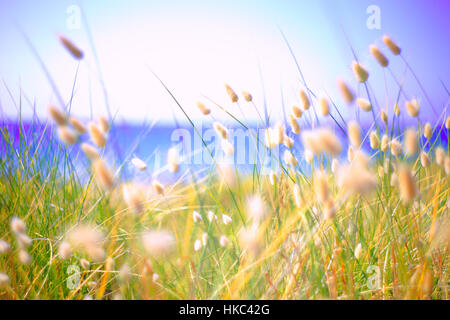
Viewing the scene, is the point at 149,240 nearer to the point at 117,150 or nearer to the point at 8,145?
the point at 117,150

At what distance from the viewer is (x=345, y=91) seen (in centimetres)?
77

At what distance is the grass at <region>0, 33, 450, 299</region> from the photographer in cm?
85

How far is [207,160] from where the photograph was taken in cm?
108

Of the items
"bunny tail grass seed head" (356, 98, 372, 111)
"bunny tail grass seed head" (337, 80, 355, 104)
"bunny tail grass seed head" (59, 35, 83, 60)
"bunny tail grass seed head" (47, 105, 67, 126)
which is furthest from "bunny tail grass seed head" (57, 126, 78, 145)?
"bunny tail grass seed head" (356, 98, 372, 111)

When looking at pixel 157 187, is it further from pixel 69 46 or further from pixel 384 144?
pixel 384 144

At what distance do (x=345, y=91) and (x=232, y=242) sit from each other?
506 millimetres

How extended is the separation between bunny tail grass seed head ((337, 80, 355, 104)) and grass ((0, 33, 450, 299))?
7.8 inches

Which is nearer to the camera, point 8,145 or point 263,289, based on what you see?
point 263,289

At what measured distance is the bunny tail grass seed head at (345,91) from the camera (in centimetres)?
77

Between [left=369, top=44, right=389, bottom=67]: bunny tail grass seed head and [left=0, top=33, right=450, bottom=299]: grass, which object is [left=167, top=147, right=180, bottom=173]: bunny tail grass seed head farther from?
[left=369, top=44, right=389, bottom=67]: bunny tail grass seed head

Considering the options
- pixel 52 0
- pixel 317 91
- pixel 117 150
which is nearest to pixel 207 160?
pixel 117 150

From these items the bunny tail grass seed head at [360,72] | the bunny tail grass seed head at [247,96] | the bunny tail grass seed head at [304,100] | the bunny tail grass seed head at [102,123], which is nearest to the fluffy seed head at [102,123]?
the bunny tail grass seed head at [102,123]
